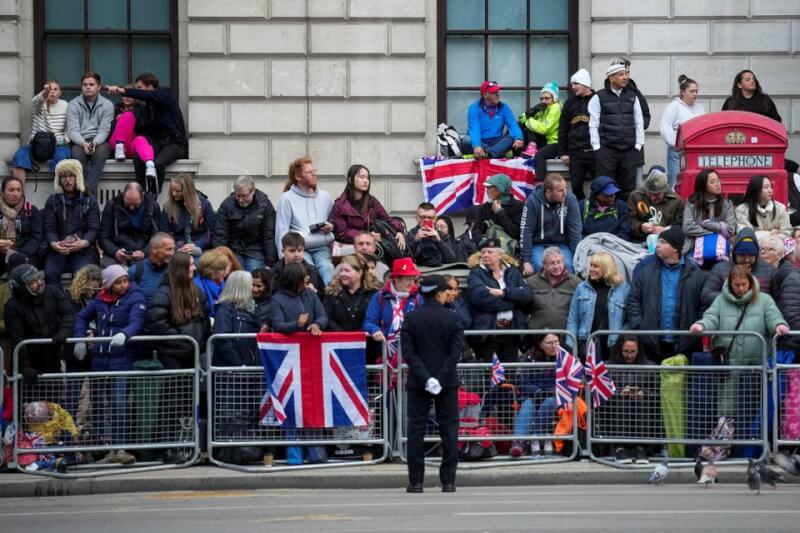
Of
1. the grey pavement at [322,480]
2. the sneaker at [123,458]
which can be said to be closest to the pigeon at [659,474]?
the grey pavement at [322,480]

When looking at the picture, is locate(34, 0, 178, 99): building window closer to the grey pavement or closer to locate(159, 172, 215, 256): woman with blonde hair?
locate(159, 172, 215, 256): woman with blonde hair

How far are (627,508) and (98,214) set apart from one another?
329 inches

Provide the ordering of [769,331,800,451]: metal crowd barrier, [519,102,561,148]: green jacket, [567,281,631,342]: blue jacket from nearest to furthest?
[769,331,800,451]: metal crowd barrier
[567,281,631,342]: blue jacket
[519,102,561,148]: green jacket

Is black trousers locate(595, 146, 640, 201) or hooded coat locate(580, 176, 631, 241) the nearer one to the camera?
hooded coat locate(580, 176, 631, 241)

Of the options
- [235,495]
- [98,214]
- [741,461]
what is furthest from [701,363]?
[98,214]

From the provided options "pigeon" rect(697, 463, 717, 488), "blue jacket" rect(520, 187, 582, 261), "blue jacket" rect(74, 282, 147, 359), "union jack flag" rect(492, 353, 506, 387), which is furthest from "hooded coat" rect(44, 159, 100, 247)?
"pigeon" rect(697, 463, 717, 488)

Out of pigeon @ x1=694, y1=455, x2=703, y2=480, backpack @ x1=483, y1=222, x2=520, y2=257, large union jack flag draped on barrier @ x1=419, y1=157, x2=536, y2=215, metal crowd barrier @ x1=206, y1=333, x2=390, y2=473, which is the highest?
large union jack flag draped on barrier @ x1=419, y1=157, x2=536, y2=215

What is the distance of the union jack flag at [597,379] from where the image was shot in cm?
1803

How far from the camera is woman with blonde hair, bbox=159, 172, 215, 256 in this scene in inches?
813

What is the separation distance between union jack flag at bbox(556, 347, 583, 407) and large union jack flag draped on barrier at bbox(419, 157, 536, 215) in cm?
487

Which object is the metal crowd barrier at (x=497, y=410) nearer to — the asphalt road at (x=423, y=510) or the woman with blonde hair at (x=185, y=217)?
the asphalt road at (x=423, y=510)

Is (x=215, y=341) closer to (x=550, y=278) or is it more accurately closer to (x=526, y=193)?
(x=550, y=278)

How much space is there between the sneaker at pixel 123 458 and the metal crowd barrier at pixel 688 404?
4.57 m

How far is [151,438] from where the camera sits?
1812 cm
